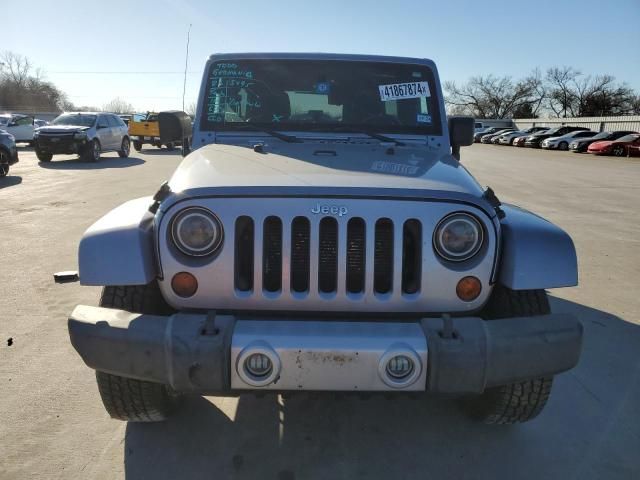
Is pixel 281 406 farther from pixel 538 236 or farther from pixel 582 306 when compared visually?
pixel 582 306

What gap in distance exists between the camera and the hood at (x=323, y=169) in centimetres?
220

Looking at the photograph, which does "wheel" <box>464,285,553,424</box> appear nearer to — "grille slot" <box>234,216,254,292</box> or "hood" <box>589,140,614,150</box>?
"grille slot" <box>234,216,254,292</box>

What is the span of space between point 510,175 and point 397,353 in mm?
16070

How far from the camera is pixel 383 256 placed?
7.10ft

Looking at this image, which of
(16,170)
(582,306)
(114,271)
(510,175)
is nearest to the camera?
(114,271)

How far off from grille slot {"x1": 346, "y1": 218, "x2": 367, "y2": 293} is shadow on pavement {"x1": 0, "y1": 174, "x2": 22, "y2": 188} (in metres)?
11.6

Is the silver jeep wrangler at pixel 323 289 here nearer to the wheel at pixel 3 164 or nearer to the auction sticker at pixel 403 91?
the auction sticker at pixel 403 91

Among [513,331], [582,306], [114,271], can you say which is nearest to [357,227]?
[513,331]

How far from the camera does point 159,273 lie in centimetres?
217

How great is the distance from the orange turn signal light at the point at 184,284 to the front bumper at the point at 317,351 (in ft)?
0.57

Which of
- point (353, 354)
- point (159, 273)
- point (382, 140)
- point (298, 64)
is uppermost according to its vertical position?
point (298, 64)

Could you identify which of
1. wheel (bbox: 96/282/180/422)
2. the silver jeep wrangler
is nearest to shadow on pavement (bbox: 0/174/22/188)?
wheel (bbox: 96/282/180/422)

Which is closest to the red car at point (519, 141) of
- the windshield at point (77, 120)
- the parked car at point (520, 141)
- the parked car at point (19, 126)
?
the parked car at point (520, 141)

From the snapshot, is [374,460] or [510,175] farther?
[510,175]
